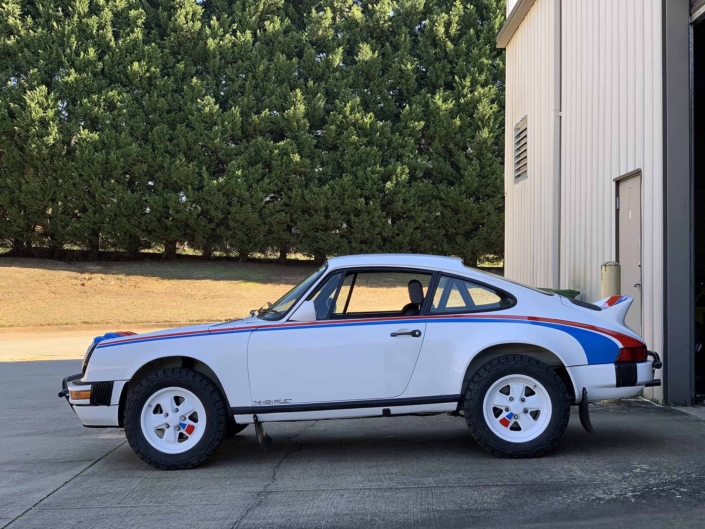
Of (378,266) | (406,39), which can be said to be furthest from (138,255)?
(378,266)

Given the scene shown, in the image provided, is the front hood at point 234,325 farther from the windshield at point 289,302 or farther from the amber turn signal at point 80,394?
the amber turn signal at point 80,394

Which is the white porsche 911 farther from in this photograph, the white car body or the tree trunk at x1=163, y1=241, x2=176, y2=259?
the tree trunk at x1=163, y1=241, x2=176, y2=259

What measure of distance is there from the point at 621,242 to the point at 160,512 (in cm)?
655

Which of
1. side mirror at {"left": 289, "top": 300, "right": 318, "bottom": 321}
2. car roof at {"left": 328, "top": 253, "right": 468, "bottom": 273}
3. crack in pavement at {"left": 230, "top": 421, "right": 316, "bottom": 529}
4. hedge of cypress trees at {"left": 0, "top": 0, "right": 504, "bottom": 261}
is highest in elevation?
hedge of cypress trees at {"left": 0, "top": 0, "right": 504, "bottom": 261}

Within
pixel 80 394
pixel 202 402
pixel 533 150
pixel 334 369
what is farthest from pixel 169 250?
pixel 334 369

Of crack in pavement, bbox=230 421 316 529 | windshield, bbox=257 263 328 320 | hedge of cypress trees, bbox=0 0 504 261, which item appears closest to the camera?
crack in pavement, bbox=230 421 316 529

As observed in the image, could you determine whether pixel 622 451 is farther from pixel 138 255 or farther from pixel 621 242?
pixel 138 255

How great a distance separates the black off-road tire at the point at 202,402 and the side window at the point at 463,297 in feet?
5.85

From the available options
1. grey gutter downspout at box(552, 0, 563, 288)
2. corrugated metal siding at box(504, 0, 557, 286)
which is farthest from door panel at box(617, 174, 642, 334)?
corrugated metal siding at box(504, 0, 557, 286)

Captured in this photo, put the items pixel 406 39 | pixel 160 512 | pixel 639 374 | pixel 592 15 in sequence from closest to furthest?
pixel 160 512
pixel 639 374
pixel 592 15
pixel 406 39

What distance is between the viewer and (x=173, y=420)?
6234 mm

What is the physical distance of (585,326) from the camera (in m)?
6.22

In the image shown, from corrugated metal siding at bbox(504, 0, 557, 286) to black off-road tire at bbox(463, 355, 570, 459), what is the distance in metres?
6.40

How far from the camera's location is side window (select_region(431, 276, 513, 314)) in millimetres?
6320
